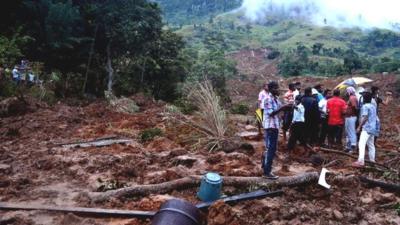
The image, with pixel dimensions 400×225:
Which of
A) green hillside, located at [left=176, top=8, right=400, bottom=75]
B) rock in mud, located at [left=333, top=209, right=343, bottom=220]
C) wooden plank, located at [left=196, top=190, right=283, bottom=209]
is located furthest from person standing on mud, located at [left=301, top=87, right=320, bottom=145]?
green hillside, located at [left=176, top=8, right=400, bottom=75]

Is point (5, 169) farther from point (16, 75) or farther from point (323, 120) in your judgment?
point (16, 75)

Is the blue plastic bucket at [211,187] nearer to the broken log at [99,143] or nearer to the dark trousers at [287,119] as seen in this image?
the dark trousers at [287,119]

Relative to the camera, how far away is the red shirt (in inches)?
334

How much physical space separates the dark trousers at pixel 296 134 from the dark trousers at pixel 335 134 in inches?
33.9

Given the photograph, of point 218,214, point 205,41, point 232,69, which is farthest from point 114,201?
point 205,41

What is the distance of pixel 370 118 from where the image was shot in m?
7.25

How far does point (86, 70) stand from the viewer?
20219 millimetres

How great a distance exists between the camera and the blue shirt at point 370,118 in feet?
23.7

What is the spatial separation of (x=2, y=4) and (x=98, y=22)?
13.1 feet

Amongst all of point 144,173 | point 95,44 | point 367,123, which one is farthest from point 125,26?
point 367,123

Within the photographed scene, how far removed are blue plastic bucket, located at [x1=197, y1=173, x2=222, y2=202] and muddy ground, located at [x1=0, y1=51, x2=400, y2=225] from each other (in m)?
0.19

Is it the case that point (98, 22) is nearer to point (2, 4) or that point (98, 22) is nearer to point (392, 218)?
point (2, 4)

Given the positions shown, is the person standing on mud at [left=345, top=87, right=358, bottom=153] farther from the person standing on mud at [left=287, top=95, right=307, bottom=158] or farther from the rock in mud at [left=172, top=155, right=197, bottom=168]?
the rock in mud at [left=172, top=155, right=197, bottom=168]

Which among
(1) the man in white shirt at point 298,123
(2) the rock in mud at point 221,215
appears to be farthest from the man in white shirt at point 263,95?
(2) the rock in mud at point 221,215
